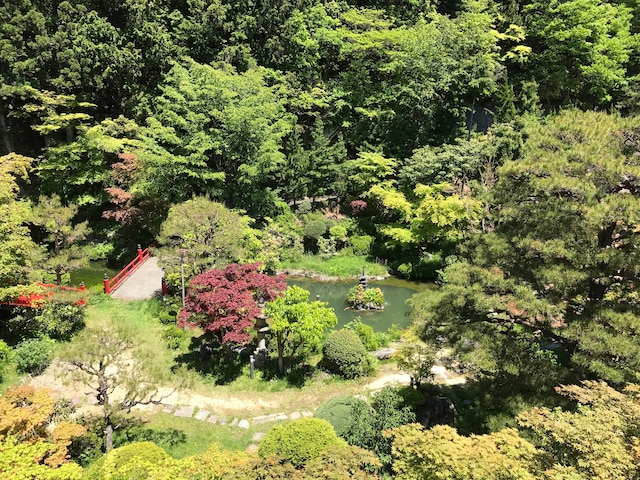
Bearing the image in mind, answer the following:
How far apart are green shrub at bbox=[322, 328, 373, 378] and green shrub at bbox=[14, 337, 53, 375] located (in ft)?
29.3

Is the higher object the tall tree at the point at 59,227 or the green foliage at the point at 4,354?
the tall tree at the point at 59,227

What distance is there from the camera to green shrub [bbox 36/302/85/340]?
14.1m

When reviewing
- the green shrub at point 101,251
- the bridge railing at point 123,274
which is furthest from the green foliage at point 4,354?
the green shrub at point 101,251

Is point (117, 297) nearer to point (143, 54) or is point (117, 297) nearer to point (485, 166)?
point (143, 54)

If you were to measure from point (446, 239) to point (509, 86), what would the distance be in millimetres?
13133

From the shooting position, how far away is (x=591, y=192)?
862cm

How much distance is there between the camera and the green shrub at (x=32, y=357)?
41.9 feet

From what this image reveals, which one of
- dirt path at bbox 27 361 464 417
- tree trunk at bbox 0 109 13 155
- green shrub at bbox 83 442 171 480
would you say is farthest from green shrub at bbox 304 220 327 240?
tree trunk at bbox 0 109 13 155

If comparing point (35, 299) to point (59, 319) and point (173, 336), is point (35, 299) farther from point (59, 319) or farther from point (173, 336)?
point (173, 336)

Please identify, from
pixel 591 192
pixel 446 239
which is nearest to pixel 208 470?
pixel 591 192

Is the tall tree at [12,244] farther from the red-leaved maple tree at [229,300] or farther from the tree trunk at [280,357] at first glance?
the tree trunk at [280,357]

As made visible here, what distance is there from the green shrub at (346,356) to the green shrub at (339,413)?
2.45 m

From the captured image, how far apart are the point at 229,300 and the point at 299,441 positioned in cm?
518

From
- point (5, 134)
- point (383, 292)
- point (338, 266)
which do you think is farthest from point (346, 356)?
point (5, 134)
